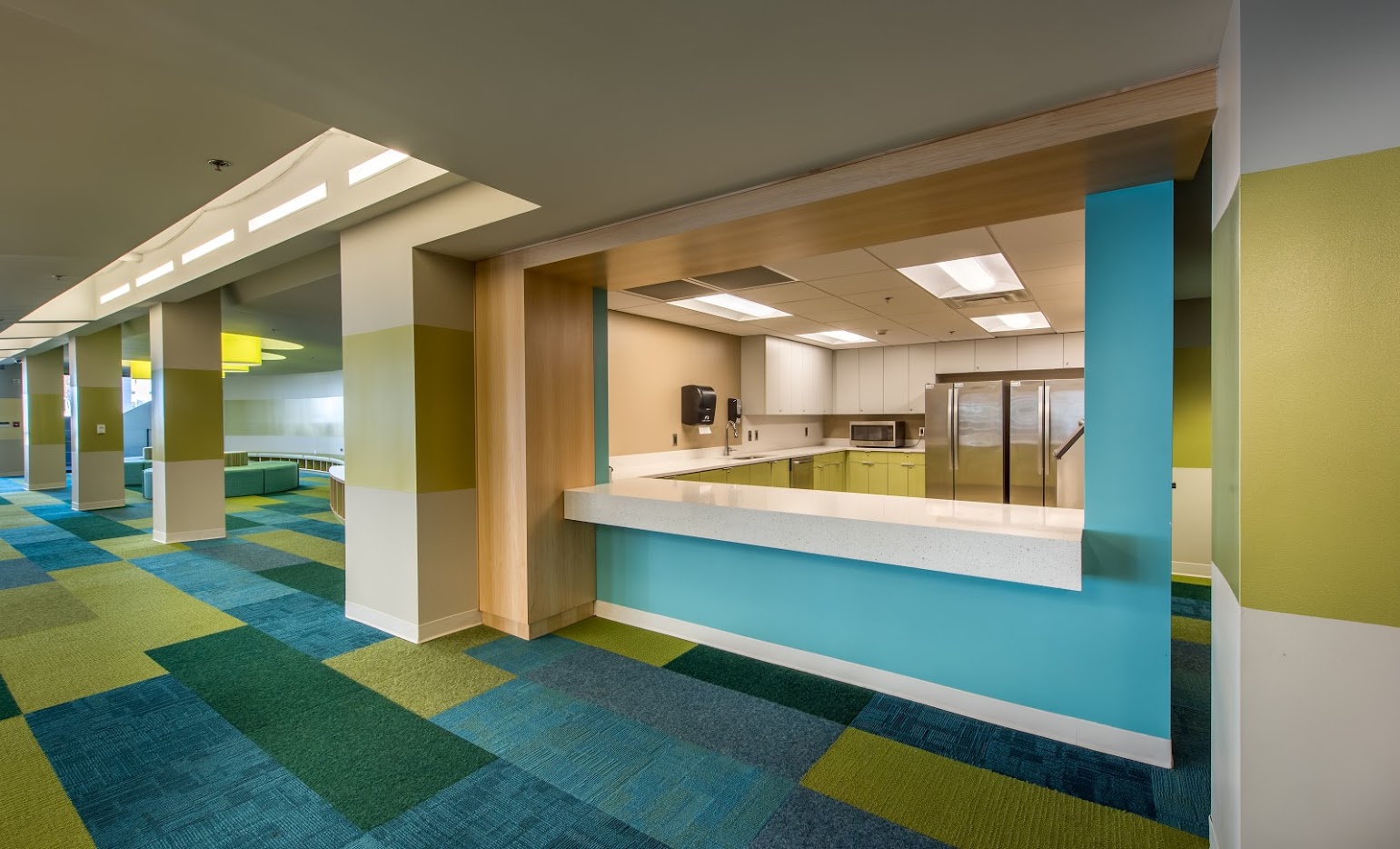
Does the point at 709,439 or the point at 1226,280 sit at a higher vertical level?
the point at 1226,280

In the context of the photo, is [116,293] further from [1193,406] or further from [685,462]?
[1193,406]

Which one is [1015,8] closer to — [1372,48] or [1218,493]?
[1372,48]

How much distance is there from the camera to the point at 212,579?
496 centimetres

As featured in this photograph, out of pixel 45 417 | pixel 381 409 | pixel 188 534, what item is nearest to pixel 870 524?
pixel 381 409

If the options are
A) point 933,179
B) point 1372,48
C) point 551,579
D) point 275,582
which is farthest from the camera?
point 275,582

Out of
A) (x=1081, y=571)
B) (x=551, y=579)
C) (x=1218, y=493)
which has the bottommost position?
(x=551, y=579)

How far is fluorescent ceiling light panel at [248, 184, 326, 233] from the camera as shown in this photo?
12.1ft

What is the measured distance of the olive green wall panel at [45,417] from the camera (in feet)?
32.9

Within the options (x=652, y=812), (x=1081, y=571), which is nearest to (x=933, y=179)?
(x=1081, y=571)

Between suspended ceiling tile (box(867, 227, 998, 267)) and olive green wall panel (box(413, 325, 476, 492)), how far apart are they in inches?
105

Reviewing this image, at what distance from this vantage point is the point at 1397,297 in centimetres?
128

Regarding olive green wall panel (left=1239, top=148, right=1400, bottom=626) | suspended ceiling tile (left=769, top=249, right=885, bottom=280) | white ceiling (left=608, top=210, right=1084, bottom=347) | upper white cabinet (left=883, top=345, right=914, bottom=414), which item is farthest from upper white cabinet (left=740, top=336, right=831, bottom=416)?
olive green wall panel (left=1239, top=148, right=1400, bottom=626)

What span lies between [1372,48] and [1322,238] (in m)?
0.40

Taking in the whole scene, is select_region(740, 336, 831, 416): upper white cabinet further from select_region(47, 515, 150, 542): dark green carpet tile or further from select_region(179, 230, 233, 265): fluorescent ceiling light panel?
select_region(47, 515, 150, 542): dark green carpet tile
